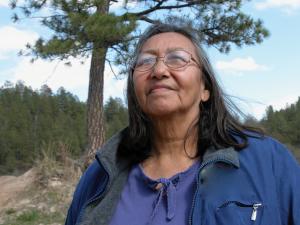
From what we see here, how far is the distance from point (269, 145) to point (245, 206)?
10.5 inches

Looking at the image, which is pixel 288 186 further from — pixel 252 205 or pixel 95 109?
pixel 95 109

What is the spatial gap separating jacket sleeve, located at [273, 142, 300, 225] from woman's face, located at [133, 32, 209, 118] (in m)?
0.39

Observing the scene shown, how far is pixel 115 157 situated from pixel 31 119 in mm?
35741

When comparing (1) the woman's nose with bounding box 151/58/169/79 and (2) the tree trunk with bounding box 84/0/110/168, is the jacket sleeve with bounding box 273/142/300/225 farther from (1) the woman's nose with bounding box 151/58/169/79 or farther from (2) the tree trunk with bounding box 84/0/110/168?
(2) the tree trunk with bounding box 84/0/110/168

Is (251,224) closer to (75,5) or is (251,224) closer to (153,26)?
(153,26)

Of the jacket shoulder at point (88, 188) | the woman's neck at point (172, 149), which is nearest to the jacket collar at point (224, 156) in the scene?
the woman's neck at point (172, 149)

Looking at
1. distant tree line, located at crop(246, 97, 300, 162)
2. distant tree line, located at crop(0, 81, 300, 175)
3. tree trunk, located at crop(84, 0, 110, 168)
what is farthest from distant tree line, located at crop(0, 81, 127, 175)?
tree trunk, located at crop(84, 0, 110, 168)

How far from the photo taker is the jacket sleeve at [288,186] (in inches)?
68.6

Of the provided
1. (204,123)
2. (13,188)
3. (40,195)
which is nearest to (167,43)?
(204,123)

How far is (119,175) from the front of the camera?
2.08 metres

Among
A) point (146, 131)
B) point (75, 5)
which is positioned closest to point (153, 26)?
point (146, 131)

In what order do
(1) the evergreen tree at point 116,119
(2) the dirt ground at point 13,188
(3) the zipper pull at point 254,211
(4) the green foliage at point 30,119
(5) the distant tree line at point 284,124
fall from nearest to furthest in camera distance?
(3) the zipper pull at point 254,211, (5) the distant tree line at point 284,124, (1) the evergreen tree at point 116,119, (2) the dirt ground at point 13,188, (4) the green foliage at point 30,119

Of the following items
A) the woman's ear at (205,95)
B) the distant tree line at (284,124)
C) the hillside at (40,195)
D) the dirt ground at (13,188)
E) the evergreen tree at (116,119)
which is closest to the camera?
the woman's ear at (205,95)

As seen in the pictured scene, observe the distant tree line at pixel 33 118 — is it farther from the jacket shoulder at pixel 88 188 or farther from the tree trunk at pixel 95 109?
the jacket shoulder at pixel 88 188
